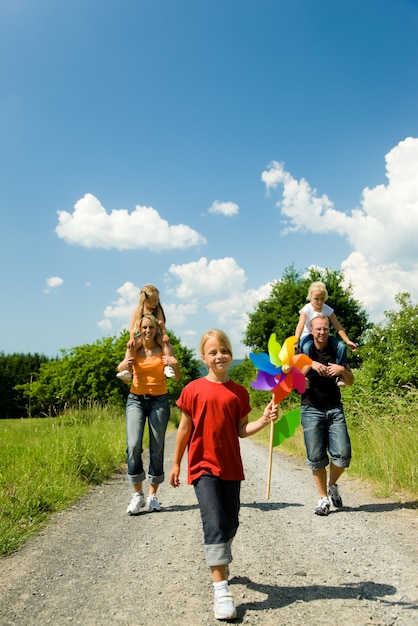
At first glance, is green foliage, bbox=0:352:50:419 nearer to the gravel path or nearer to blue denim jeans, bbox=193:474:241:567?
the gravel path

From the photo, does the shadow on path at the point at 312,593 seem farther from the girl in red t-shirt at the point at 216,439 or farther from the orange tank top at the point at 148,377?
the orange tank top at the point at 148,377

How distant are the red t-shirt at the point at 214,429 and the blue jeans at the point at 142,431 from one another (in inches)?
85.3

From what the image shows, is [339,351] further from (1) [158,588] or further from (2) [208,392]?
(1) [158,588]

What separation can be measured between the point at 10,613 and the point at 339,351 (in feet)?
12.4

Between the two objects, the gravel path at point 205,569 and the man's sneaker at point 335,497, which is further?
the man's sneaker at point 335,497

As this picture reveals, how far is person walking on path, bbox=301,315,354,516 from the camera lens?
5.18m

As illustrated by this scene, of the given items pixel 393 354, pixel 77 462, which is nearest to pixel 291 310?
pixel 393 354

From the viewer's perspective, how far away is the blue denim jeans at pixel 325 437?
5184 mm

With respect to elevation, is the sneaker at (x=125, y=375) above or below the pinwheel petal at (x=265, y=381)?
above

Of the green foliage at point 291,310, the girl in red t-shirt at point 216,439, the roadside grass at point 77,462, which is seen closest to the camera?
the girl in red t-shirt at point 216,439

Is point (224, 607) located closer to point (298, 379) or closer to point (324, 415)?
point (298, 379)

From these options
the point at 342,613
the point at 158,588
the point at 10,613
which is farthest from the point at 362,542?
the point at 10,613

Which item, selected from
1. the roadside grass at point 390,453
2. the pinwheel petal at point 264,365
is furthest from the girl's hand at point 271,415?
the roadside grass at point 390,453

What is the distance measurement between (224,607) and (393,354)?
36.1ft
